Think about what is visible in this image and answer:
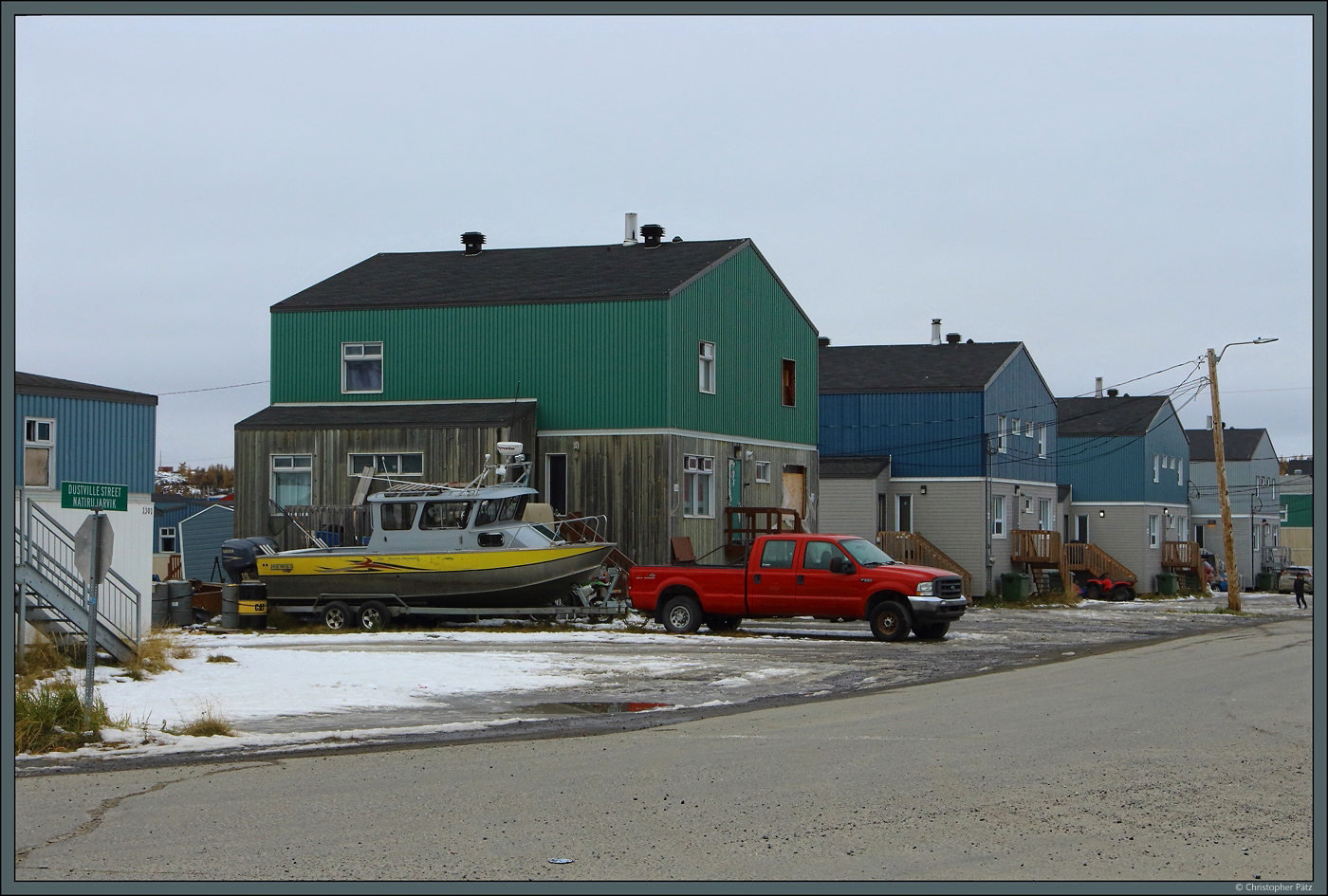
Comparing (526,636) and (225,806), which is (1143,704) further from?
(526,636)

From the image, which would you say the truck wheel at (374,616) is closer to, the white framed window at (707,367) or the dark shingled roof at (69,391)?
the dark shingled roof at (69,391)

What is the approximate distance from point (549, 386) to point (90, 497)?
21634 millimetres

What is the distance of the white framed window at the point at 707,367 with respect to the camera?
36625mm

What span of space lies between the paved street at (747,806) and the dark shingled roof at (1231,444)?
67145mm

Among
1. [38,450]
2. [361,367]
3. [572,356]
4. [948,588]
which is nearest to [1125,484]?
[572,356]

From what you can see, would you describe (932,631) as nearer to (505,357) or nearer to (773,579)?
(773,579)

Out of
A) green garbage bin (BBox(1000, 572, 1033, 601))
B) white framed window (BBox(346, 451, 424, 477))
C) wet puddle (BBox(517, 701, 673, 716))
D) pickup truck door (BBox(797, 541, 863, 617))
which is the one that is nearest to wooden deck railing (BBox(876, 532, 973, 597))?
green garbage bin (BBox(1000, 572, 1033, 601))

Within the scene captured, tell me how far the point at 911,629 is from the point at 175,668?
1381 cm

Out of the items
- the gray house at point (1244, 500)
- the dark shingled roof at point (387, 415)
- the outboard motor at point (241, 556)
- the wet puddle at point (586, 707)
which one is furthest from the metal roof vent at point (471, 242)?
the gray house at point (1244, 500)

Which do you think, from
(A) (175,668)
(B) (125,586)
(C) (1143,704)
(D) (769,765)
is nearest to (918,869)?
(D) (769,765)

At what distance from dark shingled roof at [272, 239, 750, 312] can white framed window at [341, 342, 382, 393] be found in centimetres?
104

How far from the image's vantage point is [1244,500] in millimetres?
77125

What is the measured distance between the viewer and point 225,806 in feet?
33.7

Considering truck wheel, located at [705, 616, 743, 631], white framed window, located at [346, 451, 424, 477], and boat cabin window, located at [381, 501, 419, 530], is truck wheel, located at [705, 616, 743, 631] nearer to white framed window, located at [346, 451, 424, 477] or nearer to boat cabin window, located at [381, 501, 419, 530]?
boat cabin window, located at [381, 501, 419, 530]
